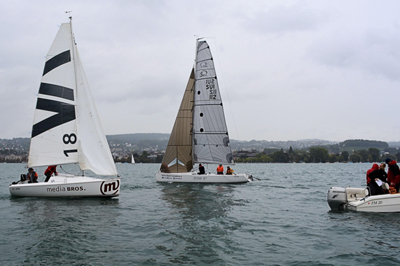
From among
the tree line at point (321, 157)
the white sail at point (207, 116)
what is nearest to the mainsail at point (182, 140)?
the white sail at point (207, 116)

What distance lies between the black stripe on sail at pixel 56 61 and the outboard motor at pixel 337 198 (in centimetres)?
1239

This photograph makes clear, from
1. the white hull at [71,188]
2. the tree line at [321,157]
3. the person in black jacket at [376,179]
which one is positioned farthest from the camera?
the tree line at [321,157]

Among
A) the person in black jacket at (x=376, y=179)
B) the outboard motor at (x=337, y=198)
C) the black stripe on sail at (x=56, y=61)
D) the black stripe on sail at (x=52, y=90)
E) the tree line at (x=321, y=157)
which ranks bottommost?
the tree line at (x=321, y=157)

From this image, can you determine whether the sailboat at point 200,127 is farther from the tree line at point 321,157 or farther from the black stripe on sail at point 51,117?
the tree line at point 321,157

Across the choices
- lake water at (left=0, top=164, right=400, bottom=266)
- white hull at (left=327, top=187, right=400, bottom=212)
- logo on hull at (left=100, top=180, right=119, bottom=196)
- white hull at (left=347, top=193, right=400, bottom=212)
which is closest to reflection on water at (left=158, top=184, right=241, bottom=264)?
lake water at (left=0, top=164, right=400, bottom=266)

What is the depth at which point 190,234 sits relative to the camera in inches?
360

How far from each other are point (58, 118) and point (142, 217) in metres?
6.86

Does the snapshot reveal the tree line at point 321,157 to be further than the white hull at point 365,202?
Yes

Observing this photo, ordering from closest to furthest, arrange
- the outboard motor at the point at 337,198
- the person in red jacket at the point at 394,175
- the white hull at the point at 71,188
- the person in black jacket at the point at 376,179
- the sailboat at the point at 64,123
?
the person in black jacket at the point at 376,179 < the person in red jacket at the point at 394,175 < the outboard motor at the point at 337,198 < the white hull at the point at 71,188 < the sailboat at the point at 64,123

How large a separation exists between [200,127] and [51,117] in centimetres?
1062

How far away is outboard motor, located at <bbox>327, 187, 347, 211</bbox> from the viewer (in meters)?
12.5

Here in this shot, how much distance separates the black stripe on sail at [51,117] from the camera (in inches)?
605

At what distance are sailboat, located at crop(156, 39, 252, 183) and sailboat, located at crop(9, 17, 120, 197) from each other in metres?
8.12

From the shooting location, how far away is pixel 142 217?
37.7ft
